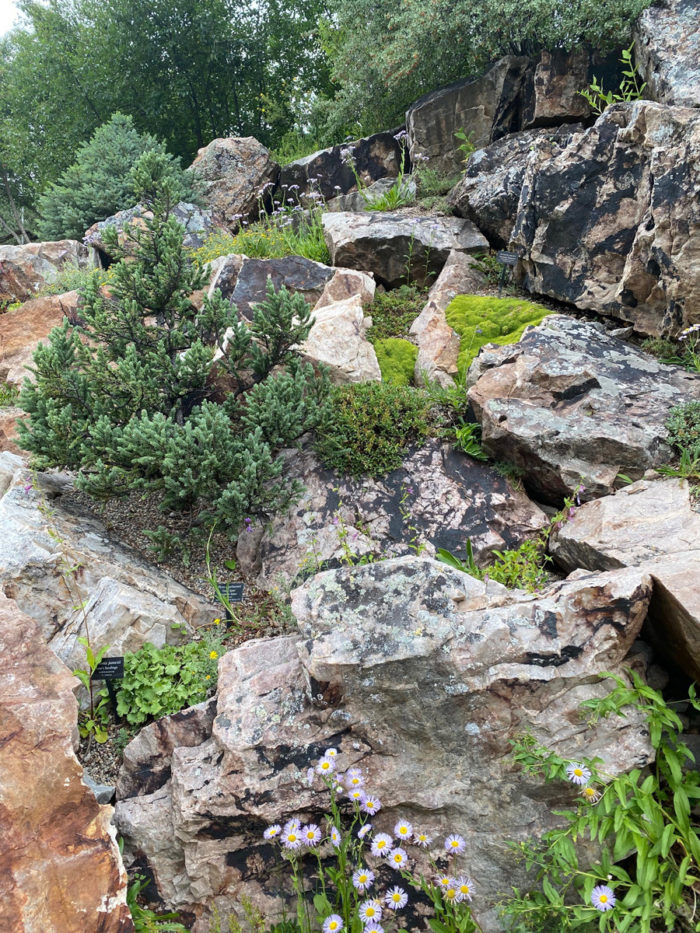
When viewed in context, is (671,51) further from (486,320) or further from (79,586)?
(79,586)

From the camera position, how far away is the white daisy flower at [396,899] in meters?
2.66

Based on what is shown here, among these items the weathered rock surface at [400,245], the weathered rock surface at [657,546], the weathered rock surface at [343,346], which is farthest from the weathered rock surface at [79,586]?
the weathered rock surface at [400,245]

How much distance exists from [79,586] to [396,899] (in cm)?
287

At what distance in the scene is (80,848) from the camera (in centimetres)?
266

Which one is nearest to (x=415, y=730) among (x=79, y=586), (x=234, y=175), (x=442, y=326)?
(x=79, y=586)

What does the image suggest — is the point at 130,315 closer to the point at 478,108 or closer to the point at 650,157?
the point at 650,157

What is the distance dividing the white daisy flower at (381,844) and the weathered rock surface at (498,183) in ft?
24.8

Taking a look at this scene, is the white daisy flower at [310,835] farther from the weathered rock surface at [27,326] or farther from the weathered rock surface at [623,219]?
the weathered rock surface at [27,326]

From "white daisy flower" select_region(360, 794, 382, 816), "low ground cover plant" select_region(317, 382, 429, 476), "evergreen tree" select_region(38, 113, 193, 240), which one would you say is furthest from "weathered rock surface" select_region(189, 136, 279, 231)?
"white daisy flower" select_region(360, 794, 382, 816)

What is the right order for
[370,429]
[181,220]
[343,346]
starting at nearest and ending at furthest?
[370,429]
[343,346]
[181,220]

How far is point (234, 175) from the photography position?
→ 12852 millimetres

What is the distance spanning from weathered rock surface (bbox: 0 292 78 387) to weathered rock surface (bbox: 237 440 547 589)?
17.0 ft

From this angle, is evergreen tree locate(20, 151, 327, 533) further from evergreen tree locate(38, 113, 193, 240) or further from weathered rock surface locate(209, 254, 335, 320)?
evergreen tree locate(38, 113, 193, 240)

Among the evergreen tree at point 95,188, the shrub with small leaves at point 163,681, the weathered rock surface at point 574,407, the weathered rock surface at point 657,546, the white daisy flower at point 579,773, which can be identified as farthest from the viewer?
the evergreen tree at point 95,188
